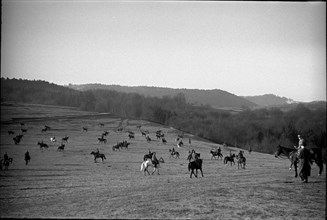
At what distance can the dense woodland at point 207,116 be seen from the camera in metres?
69.9

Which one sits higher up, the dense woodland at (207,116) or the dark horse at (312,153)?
the dense woodland at (207,116)

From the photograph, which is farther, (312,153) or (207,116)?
(207,116)

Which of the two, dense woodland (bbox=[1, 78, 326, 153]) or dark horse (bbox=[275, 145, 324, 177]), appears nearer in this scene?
dark horse (bbox=[275, 145, 324, 177])

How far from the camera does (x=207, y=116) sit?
427ft

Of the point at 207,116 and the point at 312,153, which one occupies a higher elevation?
the point at 207,116

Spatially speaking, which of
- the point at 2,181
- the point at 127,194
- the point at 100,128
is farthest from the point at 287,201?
the point at 100,128

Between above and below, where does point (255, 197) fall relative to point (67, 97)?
below

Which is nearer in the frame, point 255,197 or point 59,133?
point 255,197

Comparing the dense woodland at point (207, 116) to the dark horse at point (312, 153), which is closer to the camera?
the dark horse at point (312, 153)

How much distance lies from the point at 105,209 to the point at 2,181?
11.3 metres

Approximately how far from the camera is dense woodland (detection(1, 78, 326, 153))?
69925 mm

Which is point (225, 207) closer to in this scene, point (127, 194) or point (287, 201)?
point (287, 201)

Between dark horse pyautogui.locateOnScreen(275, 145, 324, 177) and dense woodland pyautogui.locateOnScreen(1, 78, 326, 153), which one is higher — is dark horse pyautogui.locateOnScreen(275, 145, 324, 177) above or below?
below

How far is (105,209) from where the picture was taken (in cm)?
928
